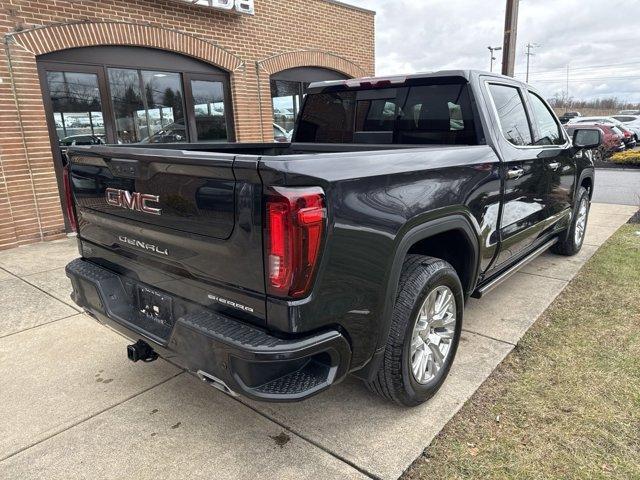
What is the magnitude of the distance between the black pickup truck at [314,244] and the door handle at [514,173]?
0.02m

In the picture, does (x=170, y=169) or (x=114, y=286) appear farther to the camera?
(x=114, y=286)

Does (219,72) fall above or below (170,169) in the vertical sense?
above

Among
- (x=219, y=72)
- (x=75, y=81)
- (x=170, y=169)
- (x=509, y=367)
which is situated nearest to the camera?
(x=170, y=169)

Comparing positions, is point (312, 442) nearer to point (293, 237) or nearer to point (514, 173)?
point (293, 237)

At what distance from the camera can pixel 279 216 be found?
1.84m

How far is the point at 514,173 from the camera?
3395 mm

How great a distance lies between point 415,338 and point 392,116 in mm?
1868

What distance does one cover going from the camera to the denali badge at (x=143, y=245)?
2.36 m

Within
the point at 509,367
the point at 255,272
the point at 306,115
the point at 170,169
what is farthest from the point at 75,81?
the point at 509,367

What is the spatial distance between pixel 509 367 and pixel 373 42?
10.4 m

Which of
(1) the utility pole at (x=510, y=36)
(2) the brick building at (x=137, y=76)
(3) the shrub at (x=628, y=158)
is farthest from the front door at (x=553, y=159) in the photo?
(3) the shrub at (x=628, y=158)

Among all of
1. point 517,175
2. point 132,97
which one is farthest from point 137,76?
point 517,175

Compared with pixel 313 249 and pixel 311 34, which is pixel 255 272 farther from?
pixel 311 34

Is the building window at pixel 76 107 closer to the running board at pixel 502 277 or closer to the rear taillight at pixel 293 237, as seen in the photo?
the running board at pixel 502 277
